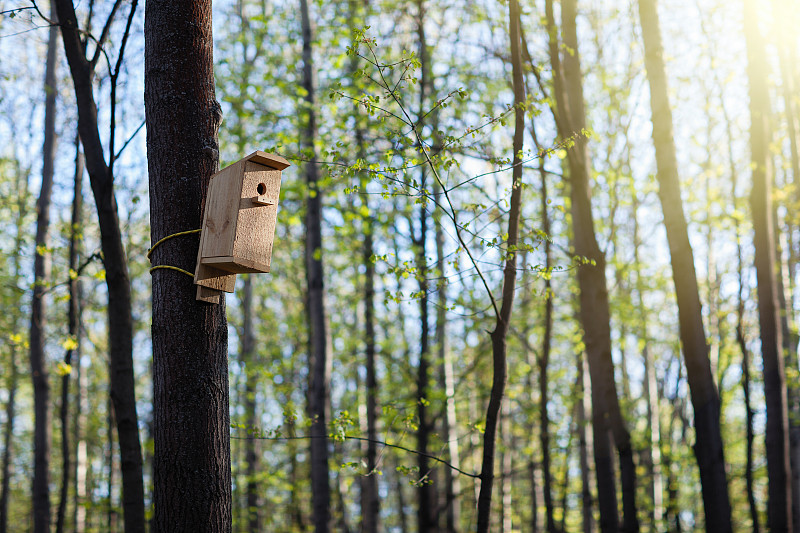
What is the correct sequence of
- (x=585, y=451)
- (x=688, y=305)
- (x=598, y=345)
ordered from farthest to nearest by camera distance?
(x=585, y=451) < (x=598, y=345) < (x=688, y=305)

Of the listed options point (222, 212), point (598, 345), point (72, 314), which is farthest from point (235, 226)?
point (72, 314)

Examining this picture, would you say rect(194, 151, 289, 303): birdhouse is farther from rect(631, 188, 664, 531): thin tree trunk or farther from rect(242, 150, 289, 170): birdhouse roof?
rect(631, 188, 664, 531): thin tree trunk

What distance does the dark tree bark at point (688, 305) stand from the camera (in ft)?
15.4

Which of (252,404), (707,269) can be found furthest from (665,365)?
(252,404)

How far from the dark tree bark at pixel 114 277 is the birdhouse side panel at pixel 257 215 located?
2228 mm

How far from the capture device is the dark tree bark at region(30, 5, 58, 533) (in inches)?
297

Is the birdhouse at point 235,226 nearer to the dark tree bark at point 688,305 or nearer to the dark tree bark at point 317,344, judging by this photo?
the dark tree bark at point 688,305

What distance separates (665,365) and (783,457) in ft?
33.9

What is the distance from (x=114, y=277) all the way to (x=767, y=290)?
5.92 metres

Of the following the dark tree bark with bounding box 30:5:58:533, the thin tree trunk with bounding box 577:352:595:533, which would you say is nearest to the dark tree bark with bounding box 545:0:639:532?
the thin tree trunk with bounding box 577:352:595:533

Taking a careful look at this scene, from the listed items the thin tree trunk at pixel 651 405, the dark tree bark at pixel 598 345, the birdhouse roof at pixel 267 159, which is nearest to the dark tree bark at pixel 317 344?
the dark tree bark at pixel 598 345

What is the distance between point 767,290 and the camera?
21.4 feet

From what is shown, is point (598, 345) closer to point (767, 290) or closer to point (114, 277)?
point (767, 290)

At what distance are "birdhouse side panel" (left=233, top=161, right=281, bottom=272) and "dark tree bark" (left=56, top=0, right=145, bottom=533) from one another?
2.23 m
